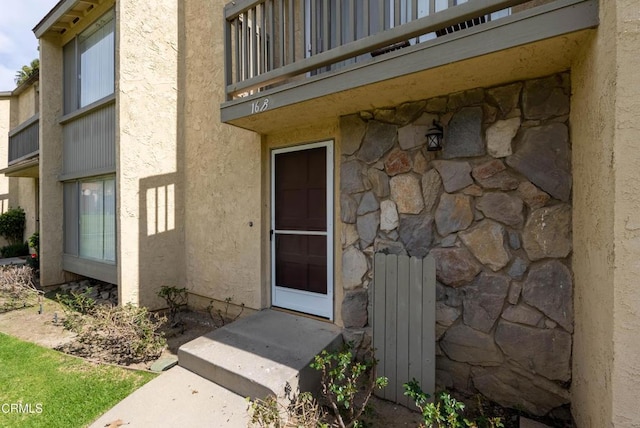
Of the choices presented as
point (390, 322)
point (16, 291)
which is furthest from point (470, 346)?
point (16, 291)

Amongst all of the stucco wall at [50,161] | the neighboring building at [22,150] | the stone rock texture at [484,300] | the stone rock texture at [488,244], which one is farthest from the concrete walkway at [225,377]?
the neighboring building at [22,150]

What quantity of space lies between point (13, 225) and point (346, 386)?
14.4 metres

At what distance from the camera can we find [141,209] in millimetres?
5199

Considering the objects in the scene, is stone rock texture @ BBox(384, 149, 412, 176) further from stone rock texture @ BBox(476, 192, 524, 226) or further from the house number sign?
the house number sign

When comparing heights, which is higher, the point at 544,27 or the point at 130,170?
the point at 544,27

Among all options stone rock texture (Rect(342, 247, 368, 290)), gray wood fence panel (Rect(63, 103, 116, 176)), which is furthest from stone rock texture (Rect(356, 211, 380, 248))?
gray wood fence panel (Rect(63, 103, 116, 176))

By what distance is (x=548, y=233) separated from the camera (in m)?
2.58

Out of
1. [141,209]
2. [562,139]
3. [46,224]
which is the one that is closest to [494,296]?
[562,139]

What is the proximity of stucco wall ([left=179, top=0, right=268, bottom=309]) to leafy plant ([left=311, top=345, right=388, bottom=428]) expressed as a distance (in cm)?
190

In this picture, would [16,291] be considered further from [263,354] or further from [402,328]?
[402,328]

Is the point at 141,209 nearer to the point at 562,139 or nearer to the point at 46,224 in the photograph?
the point at 46,224

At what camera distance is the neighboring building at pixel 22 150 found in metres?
8.89

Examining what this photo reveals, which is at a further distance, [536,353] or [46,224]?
[46,224]

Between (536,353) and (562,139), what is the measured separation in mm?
1839
